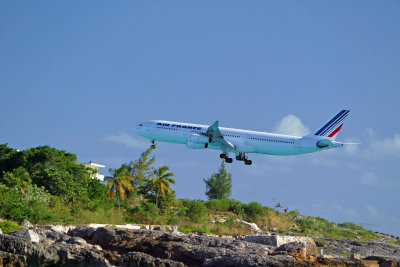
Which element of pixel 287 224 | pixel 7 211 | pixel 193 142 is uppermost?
pixel 193 142

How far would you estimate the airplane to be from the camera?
201ft

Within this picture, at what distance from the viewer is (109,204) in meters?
72.3

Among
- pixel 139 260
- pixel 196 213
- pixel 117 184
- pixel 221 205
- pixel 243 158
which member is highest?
pixel 243 158

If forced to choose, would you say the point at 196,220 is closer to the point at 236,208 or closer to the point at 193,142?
the point at 193,142

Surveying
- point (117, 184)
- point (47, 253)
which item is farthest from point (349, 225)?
point (47, 253)

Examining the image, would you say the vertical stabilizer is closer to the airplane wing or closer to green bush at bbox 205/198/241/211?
the airplane wing

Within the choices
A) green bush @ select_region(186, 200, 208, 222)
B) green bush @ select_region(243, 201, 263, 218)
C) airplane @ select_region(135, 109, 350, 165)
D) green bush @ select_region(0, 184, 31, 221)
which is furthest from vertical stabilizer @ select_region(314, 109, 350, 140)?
green bush @ select_region(0, 184, 31, 221)

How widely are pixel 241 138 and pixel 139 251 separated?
33.3m

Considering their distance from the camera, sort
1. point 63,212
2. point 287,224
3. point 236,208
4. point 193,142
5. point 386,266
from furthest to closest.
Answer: point 236,208, point 287,224, point 193,142, point 63,212, point 386,266

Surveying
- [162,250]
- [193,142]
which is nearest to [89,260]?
[162,250]

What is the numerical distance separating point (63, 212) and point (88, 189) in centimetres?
2203

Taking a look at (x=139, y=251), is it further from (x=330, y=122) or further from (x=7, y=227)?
(x=330, y=122)

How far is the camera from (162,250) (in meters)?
31.5

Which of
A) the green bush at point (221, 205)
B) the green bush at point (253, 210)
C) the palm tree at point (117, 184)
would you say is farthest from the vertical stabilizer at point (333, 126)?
the palm tree at point (117, 184)
